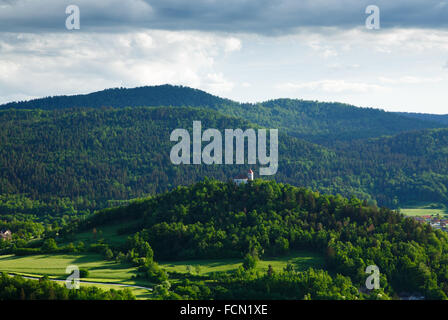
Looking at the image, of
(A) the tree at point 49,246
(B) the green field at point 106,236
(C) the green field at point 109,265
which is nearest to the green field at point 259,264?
(C) the green field at point 109,265

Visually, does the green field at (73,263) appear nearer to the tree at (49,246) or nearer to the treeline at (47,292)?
the tree at (49,246)

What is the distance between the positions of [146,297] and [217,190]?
53292 millimetres

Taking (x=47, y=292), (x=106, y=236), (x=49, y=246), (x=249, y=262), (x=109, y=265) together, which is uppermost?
(x=106, y=236)

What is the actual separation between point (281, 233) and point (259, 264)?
510 inches

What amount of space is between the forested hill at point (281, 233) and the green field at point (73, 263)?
5.99 meters

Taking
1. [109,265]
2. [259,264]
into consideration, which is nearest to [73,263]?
[109,265]

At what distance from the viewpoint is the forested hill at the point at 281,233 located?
365ft

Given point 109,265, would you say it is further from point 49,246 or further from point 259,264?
point 259,264

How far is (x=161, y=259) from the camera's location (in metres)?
128

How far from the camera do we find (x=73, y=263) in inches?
4759

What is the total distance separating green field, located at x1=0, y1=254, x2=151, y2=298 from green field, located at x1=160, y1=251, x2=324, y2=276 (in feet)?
33.0

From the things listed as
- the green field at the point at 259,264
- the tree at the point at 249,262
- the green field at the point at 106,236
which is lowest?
the green field at the point at 259,264
